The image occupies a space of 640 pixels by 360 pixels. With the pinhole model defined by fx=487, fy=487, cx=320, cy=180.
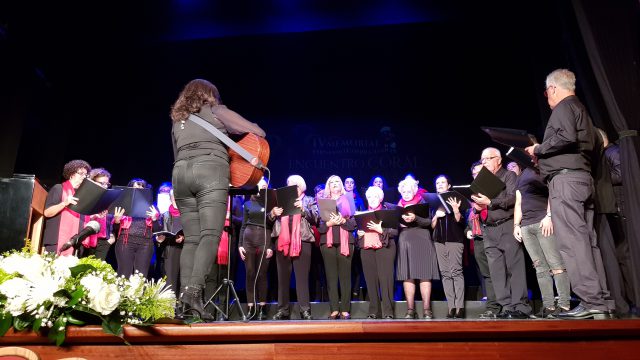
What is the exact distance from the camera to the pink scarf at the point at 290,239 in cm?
572

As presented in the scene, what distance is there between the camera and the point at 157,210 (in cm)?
651

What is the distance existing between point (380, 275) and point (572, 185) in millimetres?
2740

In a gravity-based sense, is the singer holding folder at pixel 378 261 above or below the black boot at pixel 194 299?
above

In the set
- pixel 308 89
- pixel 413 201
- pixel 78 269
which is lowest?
pixel 78 269

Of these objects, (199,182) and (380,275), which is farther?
(380,275)

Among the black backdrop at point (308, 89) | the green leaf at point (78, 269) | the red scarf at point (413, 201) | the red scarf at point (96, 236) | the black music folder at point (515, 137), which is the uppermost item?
the black backdrop at point (308, 89)

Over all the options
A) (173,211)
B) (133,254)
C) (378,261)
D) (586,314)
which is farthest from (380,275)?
(133,254)

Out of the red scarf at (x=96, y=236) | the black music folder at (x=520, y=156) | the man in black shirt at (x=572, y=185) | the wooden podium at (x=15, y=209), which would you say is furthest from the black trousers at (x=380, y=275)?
the wooden podium at (x=15, y=209)

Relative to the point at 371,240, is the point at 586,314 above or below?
below

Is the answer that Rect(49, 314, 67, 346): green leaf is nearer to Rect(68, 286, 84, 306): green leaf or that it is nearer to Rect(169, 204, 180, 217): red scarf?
Rect(68, 286, 84, 306): green leaf

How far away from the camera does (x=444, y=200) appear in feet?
18.0

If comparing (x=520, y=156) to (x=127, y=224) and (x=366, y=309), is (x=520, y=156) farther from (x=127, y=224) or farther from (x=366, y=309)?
(x=127, y=224)

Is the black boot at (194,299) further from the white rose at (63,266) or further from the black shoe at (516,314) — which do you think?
the black shoe at (516,314)

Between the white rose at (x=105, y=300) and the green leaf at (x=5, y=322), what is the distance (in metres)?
0.33
